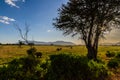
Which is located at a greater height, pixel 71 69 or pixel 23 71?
Answer: pixel 71 69

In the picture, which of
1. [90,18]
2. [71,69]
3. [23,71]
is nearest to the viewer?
[71,69]

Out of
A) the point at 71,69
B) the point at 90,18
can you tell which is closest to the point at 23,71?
the point at 71,69

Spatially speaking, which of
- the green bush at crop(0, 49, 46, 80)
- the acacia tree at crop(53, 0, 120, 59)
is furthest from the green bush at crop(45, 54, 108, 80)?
the acacia tree at crop(53, 0, 120, 59)

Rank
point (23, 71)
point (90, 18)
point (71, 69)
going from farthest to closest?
point (90, 18), point (23, 71), point (71, 69)

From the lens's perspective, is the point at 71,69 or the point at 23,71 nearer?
the point at 71,69

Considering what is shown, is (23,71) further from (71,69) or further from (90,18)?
(90,18)

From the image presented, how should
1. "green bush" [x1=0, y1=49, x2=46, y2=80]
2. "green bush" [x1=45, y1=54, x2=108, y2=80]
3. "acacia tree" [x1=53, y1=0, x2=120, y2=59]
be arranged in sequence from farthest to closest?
"acacia tree" [x1=53, y1=0, x2=120, y2=59], "green bush" [x1=45, y1=54, x2=108, y2=80], "green bush" [x1=0, y1=49, x2=46, y2=80]

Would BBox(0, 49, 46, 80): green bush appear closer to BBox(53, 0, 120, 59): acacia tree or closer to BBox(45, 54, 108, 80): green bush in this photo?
BBox(45, 54, 108, 80): green bush

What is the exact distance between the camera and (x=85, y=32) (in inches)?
1155

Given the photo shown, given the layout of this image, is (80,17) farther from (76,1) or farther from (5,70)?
(5,70)

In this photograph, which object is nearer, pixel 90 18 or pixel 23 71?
pixel 23 71

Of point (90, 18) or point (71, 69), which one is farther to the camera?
point (90, 18)

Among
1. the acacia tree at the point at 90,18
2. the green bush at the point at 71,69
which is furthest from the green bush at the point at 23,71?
the acacia tree at the point at 90,18

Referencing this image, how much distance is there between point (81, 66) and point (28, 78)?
3624 mm
